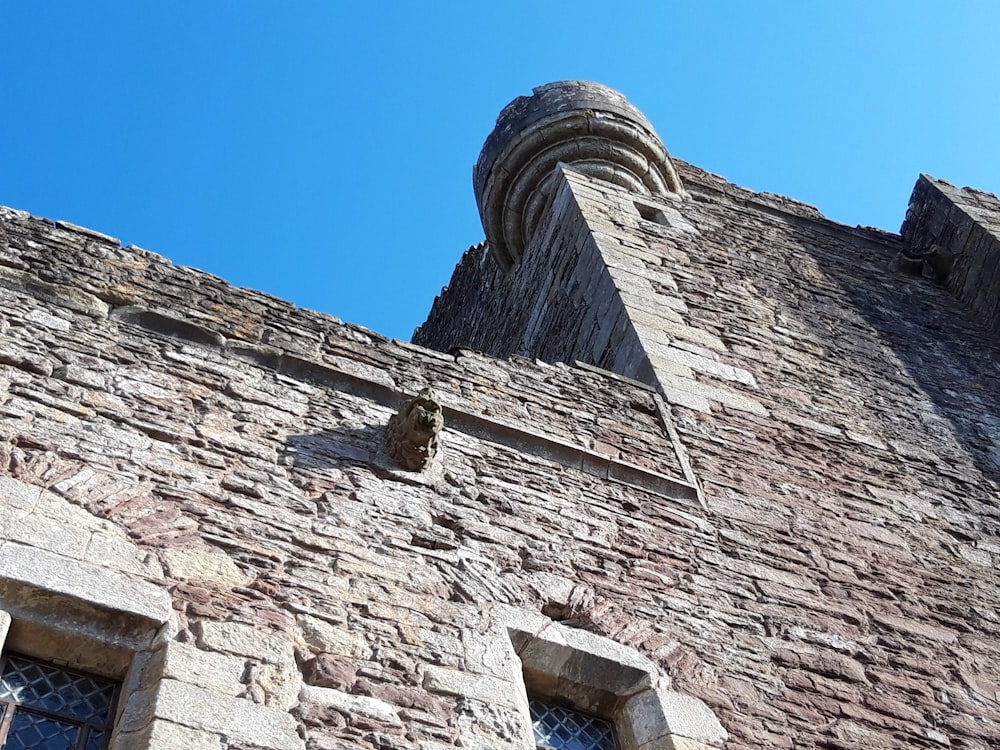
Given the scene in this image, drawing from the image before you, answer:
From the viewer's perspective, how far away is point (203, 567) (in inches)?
156

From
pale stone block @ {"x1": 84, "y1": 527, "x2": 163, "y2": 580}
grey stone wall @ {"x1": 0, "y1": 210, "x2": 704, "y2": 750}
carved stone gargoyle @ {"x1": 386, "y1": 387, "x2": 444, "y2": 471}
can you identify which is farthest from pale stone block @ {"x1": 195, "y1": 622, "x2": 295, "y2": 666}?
carved stone gargoyle @ {"x1": 386, "y1": 387, "x2": 444, "y2": 471}

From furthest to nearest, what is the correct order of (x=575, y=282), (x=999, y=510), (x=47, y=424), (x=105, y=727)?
(x=575, y=282) → (x=999, y=510) → (x=47, y=424) → (x=105, y=727)

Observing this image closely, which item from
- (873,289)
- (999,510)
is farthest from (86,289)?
(873,289)

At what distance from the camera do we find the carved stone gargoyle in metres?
4.85

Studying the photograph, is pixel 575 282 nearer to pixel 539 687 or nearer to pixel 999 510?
pixel 999 510

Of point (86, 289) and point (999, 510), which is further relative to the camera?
point (999, 510)

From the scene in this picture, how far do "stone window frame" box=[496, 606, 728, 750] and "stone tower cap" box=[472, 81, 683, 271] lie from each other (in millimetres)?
5481

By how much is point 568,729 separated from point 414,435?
4.01ft

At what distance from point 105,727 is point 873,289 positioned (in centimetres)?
717

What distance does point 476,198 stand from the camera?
10.2 m

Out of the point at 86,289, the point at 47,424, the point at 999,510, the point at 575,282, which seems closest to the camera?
the point at 47,424

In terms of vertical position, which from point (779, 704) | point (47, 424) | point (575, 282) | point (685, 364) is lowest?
point (779, 704)

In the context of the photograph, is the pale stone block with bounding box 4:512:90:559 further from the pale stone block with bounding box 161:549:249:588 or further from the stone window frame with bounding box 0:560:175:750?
the pale stone block with bounding box 161:549:249:588

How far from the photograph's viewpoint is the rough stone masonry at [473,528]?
3732 mm
